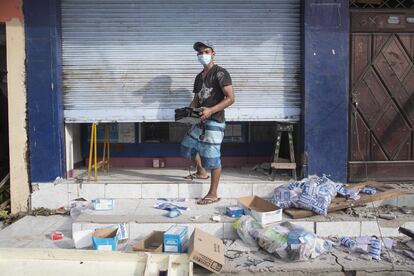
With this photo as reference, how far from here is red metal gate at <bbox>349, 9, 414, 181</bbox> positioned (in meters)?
6.12

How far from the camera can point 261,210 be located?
5.13 m

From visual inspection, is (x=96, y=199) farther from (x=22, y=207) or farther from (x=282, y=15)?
(x=282, y=15)

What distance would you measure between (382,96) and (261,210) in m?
2.56

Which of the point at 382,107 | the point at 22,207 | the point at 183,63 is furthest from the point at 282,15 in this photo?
the point at 22,207

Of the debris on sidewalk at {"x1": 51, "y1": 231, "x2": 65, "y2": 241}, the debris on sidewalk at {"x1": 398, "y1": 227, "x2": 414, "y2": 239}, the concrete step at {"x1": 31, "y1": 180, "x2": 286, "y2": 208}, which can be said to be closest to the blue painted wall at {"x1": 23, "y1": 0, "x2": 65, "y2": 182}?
the concrete step at {"x1": 31, "y1": 180, "x2": 286, "y2": 208}

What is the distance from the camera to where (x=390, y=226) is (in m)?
5.01

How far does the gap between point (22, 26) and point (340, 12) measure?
421cm

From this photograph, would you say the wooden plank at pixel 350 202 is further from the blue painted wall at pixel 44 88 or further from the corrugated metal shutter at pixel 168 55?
the blue painted wall at pixel 44 88

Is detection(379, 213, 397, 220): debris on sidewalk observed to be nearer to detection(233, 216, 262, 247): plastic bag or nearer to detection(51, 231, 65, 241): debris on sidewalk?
detection(233, 216, 262, 247): plastic bag

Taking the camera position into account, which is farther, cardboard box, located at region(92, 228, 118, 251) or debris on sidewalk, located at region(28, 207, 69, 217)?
debris on sidewalk, located at region(28, 207, 69, 217)

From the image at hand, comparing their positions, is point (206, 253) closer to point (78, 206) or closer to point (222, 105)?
point (222, 105)

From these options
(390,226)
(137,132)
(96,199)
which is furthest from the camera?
(137,132)

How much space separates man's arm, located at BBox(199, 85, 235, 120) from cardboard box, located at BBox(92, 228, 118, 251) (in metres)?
1.68

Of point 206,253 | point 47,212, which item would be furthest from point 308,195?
point 47,212
